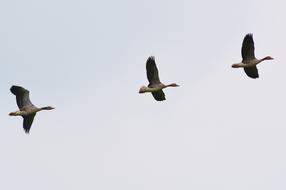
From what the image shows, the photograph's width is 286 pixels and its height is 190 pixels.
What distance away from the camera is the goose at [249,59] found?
95.2 meters

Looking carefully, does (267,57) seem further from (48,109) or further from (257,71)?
(48,109)

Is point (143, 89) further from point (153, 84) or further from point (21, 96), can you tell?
point (21, 96)

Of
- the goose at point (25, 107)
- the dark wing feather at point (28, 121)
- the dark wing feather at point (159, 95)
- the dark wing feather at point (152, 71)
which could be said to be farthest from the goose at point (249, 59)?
the dark wing feather at point (28, 121)

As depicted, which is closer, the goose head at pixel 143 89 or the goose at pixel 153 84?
the goose at pixel 153 84

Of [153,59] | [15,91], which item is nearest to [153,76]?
[153,59]

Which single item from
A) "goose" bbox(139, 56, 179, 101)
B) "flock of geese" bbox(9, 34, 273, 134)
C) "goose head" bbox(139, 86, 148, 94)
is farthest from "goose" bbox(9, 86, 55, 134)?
"goose" bbox(139, 56, 179, 101)

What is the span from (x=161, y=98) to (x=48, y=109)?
563cm

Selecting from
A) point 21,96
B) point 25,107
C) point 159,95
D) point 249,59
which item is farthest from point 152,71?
point 21,96

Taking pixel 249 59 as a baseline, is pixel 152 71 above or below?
above

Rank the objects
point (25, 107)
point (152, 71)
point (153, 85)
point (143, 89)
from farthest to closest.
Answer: point (143, 89)
point (153, 85)
point (152, 71)
point (25, 107)

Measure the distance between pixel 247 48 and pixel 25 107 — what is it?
11002 millimetres

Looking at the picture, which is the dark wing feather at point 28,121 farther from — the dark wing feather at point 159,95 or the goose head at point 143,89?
the dark wing feather at point 159,95

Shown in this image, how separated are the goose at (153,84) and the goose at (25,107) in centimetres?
493

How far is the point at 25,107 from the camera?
3745 inches
